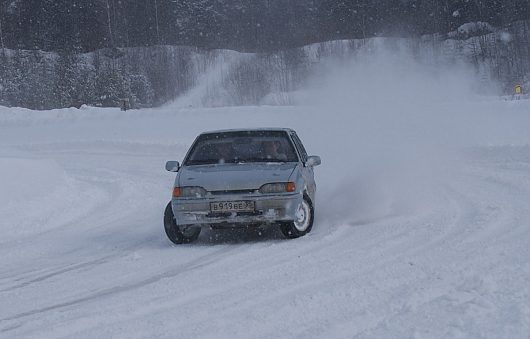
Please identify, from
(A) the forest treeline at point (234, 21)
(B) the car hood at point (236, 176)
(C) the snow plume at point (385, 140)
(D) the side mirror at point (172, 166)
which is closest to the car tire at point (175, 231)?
(B) the car hood at point (236, 176)

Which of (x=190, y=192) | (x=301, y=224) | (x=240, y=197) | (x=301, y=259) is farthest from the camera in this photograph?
(x=301, y=224)

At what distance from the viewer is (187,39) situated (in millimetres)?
52281

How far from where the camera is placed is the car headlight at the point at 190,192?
24.6 feet

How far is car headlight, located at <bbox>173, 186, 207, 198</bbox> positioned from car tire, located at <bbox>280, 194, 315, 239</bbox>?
3.41ft

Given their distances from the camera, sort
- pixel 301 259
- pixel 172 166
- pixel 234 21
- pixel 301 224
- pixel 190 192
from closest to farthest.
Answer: pixel 301 259 → pixel 190 192 → pixel 301 224 → pixel 172 166 → pixel 234 21

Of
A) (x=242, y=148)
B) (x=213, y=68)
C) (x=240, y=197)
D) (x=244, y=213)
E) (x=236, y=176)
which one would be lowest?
(x=244, y=213)

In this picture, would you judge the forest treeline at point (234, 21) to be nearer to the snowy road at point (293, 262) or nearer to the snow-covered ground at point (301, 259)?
the snow-covered ground at point (301, 259)

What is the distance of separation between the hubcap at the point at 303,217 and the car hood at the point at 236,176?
0.44 m

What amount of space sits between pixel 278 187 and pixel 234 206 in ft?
1.87

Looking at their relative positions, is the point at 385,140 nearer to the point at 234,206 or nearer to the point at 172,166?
the point at 172,166

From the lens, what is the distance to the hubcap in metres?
7.62

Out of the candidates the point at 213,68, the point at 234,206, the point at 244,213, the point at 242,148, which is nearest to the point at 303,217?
the point at 244,213

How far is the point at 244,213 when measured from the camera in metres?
7.38

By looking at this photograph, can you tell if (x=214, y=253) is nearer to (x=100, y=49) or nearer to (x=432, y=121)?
(x=432, y=121)
